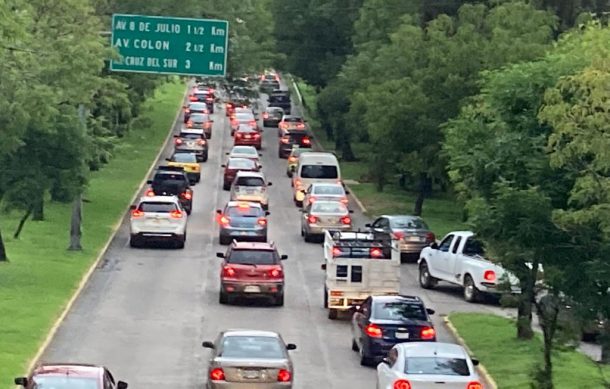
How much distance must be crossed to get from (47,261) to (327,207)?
11.5 meters

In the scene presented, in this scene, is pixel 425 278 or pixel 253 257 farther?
pixel 425 278

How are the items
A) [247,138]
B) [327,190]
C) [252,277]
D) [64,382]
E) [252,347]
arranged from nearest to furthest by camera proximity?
1. [64,382]
2. [252,347]
3. [252,277]
4. [327,190]
5. [247,138]

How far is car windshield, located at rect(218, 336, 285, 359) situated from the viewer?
2384 centimetres

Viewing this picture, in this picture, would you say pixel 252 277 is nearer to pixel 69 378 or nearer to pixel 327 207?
pixel 327 207

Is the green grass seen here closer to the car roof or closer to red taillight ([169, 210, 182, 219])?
the car roof

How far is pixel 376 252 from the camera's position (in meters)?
34.7

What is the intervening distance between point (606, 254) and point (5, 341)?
12.4m

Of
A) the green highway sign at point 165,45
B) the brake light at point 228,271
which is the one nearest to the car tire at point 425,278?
the brake light at point 228,271

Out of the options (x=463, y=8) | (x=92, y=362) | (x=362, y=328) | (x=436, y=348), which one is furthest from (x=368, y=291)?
(x=463, y=8)

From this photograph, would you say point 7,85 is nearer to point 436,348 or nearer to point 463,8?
point 436,348

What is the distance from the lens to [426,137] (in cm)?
5347

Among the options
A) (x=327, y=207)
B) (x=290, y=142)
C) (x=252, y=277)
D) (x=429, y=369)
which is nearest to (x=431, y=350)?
(x=429, y=369)

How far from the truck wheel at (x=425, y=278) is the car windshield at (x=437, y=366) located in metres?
16.9

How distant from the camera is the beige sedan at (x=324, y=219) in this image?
49.3 meters
